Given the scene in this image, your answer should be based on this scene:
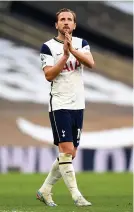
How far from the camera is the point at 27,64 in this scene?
2103 centimetres

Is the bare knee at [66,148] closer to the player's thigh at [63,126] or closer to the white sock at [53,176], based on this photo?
the player's thigh at [63,126]

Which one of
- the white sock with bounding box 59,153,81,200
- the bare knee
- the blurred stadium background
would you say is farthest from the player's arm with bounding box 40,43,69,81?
the blurred stadium background

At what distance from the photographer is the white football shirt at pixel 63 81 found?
7477 millimetres

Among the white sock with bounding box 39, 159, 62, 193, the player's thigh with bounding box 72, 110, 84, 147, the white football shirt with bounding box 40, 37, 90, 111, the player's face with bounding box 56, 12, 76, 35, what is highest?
the player's face with bounding box 56, 12, 76, 35

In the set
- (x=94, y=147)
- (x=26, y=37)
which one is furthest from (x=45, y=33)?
(x=94, y=147)

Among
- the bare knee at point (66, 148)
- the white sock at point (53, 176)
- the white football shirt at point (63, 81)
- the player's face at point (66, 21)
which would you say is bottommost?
the white sock at point (53, 176)

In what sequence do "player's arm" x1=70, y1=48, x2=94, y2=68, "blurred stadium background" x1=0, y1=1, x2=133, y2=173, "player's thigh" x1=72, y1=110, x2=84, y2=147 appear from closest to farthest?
"player's arm" x1=70, y1=48, x2=94, y2=68
"player's thigh" x1=72, y1=110, x2=84, y2=147
"blurred stadium background" x1=0, y1=1, x2=133, y2=173

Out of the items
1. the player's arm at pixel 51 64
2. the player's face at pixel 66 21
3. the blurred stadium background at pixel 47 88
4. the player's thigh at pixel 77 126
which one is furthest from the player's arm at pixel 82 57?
the blurred stadium background at pixel 47 88

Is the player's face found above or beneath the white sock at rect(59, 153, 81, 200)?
above

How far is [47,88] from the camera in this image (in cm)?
2075

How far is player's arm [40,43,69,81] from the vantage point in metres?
7.23

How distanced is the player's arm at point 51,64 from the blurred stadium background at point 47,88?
12.0 meters

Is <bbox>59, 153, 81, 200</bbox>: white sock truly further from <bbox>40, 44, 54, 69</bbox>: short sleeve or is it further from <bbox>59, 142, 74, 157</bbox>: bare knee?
<bbox>40, 44, 54, 69</bbox>: short sleeve

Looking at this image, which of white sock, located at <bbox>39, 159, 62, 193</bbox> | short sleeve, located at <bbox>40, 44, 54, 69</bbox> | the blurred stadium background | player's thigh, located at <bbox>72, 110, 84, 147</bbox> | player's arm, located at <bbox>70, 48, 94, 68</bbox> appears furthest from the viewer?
the blurred stadium background
